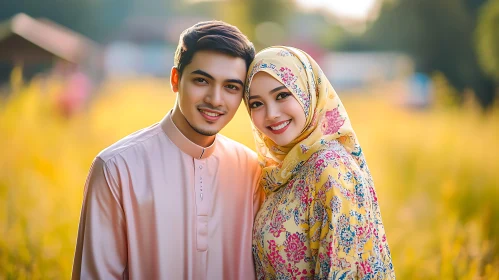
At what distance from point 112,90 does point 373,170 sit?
8.85 m

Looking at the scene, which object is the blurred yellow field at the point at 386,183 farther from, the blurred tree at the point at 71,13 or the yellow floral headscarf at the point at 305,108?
the blurred tree at the point at 71,13

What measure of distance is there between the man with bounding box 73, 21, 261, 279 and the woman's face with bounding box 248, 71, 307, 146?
0.12m

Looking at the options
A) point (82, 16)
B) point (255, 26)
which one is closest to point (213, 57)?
point (82, 16)

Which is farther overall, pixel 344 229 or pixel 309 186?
pixel 309 186

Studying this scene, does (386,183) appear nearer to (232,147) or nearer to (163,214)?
(232,147)

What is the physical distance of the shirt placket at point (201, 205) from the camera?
2311 mm

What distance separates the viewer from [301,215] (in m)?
2.17

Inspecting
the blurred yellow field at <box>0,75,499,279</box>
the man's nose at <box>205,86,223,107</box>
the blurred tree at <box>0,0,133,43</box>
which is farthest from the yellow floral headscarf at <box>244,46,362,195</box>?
the blurred tree at <box>0,0,133,43</box>

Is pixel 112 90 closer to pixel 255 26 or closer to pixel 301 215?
pixel 255 26

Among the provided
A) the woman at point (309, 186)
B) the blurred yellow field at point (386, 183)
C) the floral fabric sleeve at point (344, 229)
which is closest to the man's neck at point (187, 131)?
the woman at point (309, 186)

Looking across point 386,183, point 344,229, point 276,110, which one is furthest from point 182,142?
point 386,183

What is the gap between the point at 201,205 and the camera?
2336 mm

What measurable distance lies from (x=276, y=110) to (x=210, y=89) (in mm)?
326

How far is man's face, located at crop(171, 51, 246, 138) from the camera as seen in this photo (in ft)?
7.46
